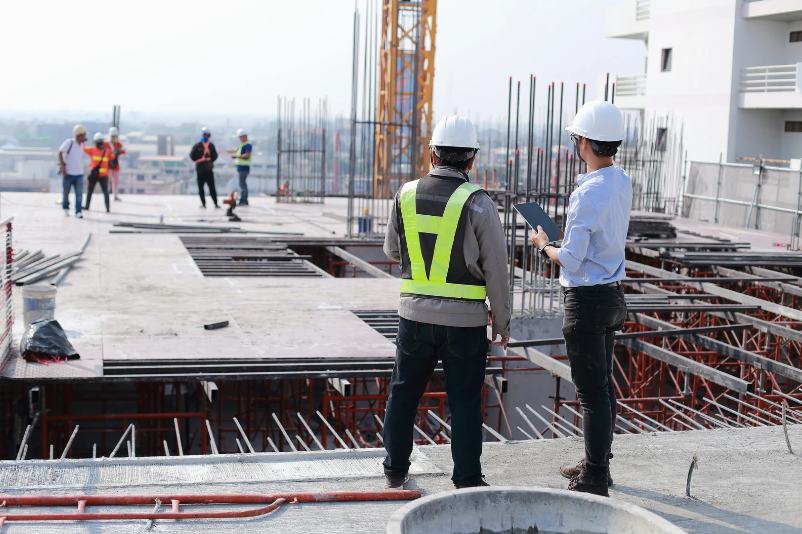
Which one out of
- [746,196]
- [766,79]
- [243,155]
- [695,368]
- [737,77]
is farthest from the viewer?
[737,77]

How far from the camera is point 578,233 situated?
4.63 meters

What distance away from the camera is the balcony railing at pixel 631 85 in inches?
1658

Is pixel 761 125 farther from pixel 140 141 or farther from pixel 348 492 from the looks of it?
pixel 140 141

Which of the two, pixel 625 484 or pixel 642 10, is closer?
pixel 625 484

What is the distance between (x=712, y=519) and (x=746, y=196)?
21.0 m

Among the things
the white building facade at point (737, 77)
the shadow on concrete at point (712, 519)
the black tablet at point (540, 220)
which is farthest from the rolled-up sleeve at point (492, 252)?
the white building facade at point (737, 77)

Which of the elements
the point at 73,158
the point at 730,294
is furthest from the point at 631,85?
the point at 730,294

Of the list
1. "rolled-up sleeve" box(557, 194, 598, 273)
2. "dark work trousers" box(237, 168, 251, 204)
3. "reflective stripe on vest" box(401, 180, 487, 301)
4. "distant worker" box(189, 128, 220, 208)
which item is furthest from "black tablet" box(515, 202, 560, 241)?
"dark work trousers" box(237, 168, 251, 204)

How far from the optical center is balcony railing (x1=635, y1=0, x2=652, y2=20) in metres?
41.8

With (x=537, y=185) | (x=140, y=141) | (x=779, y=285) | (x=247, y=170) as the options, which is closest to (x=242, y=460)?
(x=537, y=185)

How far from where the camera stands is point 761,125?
34719 millimetres

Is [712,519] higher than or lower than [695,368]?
higher

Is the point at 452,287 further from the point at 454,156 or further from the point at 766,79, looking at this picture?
the point at 766,79

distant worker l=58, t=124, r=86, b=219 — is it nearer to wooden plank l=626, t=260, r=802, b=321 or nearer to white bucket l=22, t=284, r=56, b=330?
white bucket l=22, t=284, r=56, b=330
